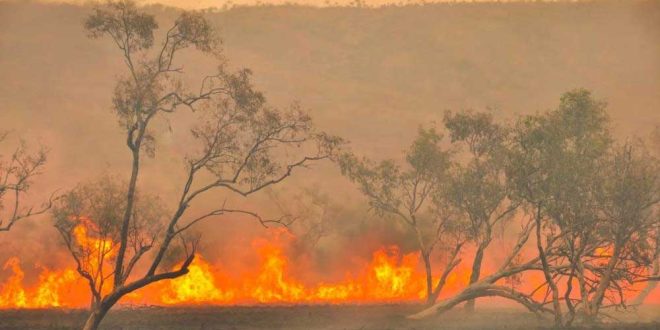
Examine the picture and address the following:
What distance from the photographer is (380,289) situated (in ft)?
299

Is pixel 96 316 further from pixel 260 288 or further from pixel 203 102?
pixel 260 288

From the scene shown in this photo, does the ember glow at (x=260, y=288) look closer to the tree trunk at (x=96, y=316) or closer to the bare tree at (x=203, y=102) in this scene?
the bare tree at (x=203, y=102)

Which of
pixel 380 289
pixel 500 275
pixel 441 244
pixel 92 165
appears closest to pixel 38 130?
pixel 92 165

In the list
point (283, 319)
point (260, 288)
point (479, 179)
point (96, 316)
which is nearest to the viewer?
point (96, 316)

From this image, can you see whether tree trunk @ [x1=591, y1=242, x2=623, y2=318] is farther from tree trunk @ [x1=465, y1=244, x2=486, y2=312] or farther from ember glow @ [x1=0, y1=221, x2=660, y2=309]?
ember glow @ [x1=0, y1=221, x2=660, y2=309]

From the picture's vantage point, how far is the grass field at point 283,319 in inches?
2345

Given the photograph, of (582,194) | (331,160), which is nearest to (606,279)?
(582,194)

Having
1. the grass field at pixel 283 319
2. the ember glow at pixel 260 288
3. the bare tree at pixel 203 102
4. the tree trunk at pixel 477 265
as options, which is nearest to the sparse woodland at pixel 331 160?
the bare tree at pixel 203 102

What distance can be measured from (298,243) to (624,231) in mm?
68583

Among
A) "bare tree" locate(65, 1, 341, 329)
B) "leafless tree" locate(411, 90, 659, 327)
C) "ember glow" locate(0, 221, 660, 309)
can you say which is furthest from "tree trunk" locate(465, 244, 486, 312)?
"bare tree" locate(65, 1, 341, 329)

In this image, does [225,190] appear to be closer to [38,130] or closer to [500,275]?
[38,130]

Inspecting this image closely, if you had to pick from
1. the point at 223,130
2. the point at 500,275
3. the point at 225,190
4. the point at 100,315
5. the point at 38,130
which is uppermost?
the point at 38,130

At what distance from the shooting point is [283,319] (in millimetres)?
64875

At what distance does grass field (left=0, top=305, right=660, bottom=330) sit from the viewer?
2345 inches
